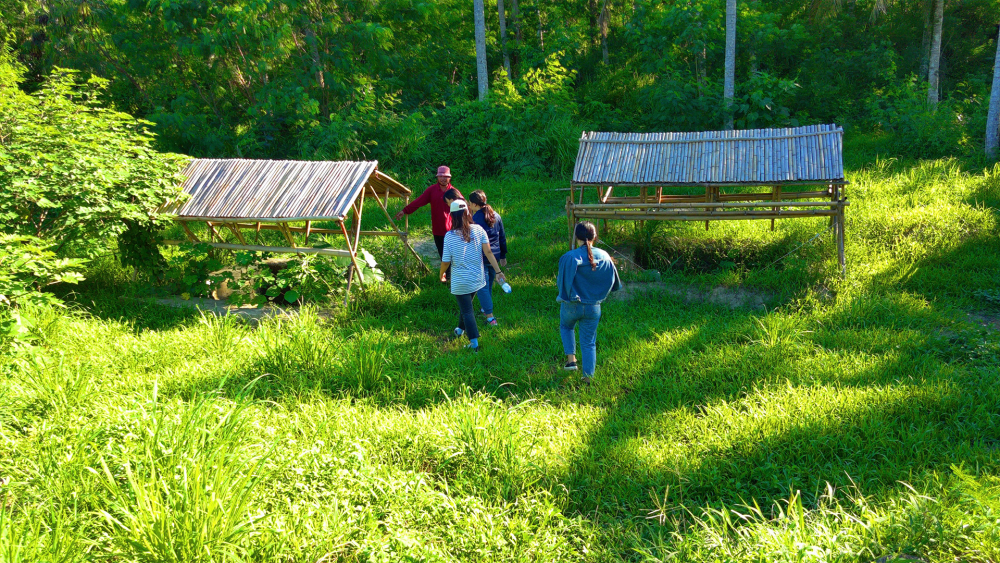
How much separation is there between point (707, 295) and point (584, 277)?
3.07m

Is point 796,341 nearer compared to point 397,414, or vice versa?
point 397,414

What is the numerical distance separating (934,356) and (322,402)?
5.60 metres

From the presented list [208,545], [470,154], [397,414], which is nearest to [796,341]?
[397,414]

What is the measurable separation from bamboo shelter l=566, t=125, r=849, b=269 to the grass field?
1020mm

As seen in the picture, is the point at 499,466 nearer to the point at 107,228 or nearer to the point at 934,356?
the point at 934,356

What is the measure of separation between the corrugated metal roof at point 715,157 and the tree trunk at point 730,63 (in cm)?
598

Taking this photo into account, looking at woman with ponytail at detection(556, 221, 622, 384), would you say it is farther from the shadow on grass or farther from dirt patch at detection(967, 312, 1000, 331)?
dirt patch at detection(967, 312, 1000, 331)

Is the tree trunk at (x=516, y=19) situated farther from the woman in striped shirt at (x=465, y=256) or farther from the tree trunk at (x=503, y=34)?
the woman in striped shirt at (x=465, y=256)

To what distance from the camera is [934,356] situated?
231 inches

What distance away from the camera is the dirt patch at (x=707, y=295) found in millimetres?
7711

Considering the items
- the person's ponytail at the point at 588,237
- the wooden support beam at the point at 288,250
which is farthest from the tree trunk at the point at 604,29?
the person's ponytail at the point at 588,237

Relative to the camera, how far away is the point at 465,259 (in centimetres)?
654

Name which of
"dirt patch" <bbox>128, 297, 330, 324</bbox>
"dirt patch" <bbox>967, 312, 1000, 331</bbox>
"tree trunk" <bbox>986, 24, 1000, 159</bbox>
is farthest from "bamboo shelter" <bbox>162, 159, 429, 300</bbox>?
"tree trunk" <bbox>986, 24, 1000, 159</bbox>

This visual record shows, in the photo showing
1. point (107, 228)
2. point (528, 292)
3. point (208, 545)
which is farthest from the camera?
point (528, 292)
